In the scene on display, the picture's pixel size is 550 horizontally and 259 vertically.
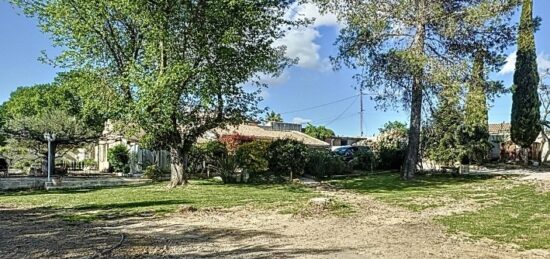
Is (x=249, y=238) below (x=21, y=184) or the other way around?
below

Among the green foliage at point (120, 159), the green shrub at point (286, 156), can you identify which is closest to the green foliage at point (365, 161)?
the green shrub at point (286, 156)

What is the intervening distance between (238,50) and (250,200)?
6.83 meters

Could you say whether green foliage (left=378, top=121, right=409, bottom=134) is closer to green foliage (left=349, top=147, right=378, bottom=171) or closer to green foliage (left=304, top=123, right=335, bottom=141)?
green foliage (left=349, top=147, right=378, bottom=171)

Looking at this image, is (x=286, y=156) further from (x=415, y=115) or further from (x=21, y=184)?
(x=21, y=184)

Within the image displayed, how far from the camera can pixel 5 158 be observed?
89.4 feet

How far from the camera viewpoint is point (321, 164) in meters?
24.3

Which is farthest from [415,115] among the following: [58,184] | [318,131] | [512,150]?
[318,131]

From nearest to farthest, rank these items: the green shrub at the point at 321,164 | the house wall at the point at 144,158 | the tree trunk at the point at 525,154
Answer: the green shrub at the point at 321,164 < the house wall at the point at 144,158 < the tree trunk at the point at 525,154

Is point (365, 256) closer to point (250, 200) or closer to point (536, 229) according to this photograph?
point (536, 229)

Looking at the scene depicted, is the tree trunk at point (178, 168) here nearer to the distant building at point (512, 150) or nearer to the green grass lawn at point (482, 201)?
the green grass lawn at point (482, 201)

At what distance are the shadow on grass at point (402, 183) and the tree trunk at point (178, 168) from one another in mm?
6412

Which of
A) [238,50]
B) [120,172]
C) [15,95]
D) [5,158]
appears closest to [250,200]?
[238,50]

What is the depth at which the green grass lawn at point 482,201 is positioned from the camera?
30.3 ft

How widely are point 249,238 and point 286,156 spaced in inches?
580
